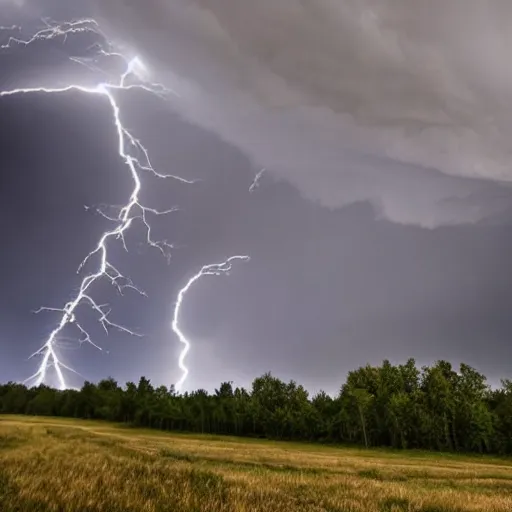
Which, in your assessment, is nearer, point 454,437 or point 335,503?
point 335,503

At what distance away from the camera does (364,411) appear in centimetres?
6544

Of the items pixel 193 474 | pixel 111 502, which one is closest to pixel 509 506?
pixel 193 474

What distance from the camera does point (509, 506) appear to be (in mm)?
9508

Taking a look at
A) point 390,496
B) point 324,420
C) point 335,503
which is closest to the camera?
point 335,503

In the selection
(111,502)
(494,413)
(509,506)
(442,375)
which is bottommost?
(509,506)

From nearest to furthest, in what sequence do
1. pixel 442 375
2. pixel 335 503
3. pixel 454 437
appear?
pixel 335 503 < pixel 454 437 < pixel 442 375

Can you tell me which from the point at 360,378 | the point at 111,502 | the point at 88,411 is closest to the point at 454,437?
the point at 360,378

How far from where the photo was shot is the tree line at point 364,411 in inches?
2325

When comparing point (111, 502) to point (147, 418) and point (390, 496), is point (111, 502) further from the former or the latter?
point (147, 418)

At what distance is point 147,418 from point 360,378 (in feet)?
156

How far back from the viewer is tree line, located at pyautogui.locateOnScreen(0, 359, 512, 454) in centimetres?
5906

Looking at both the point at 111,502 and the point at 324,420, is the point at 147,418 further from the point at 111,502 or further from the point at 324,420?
the point at 111,502

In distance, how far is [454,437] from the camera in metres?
58.2

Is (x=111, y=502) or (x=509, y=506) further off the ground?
(x=111, y=502)
